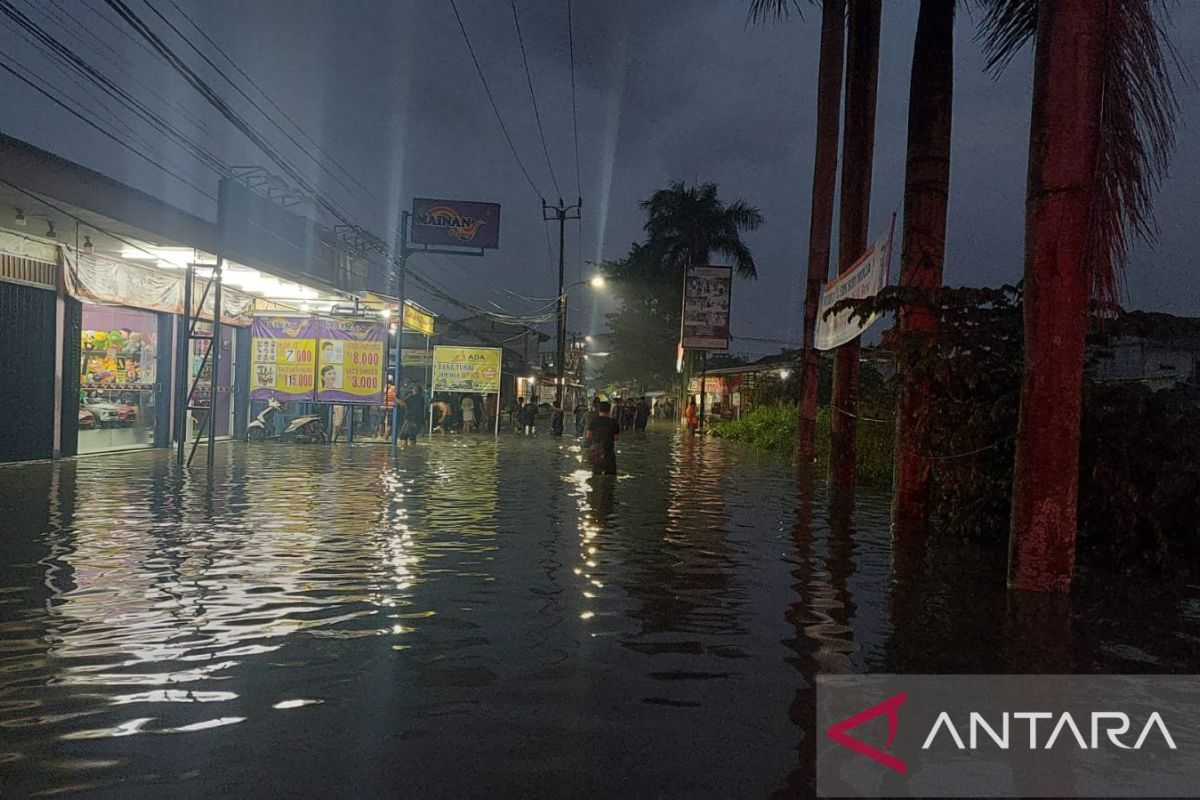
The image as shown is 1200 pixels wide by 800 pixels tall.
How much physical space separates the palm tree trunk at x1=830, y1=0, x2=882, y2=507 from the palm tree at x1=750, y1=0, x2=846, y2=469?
2.62m

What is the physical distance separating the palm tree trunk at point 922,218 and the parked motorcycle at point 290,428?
61.0 ft

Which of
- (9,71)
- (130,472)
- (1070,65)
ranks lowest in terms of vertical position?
(130,472)

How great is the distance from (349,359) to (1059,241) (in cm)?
1970

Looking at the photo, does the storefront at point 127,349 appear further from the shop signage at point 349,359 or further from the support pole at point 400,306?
the support pole at point 400,306

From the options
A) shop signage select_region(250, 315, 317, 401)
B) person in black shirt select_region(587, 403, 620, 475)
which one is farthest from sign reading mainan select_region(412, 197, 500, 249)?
person in black shirt select_region(587, 403, 620, 475)

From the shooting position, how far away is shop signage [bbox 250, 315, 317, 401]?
2380 centimetres

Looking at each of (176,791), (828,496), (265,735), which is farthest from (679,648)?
(828,496)

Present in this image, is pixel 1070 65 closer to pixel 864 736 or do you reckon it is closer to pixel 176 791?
pixel 864 736

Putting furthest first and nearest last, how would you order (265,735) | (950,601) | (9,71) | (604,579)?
(9,71)
(604,579)
(950,601)
(265,735)

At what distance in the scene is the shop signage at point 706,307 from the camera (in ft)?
105

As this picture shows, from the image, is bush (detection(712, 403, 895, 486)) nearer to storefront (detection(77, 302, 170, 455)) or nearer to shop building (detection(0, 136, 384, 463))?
shop building (detection(0, 136, 384, 463))

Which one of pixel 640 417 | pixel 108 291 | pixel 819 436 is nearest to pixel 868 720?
pixel 108 291

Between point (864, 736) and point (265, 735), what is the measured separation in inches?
106

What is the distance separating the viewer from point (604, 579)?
25.7ft
